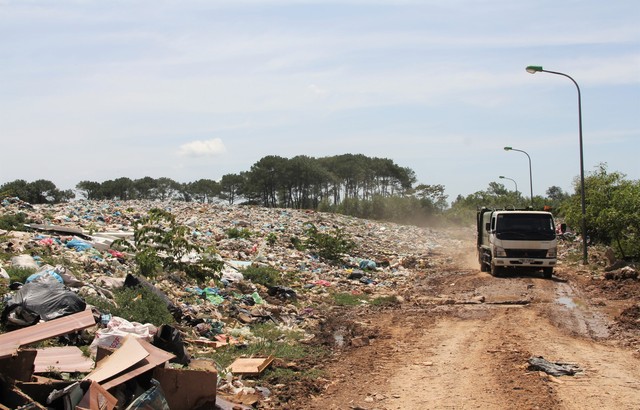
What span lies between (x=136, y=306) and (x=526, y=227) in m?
12.5

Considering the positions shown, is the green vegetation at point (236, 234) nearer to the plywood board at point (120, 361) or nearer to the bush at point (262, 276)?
the bush at point (262, 276)

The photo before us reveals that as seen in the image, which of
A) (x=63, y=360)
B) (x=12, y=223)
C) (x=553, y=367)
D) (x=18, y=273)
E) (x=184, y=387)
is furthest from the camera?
(x=12, y=223)

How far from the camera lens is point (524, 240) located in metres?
17.7

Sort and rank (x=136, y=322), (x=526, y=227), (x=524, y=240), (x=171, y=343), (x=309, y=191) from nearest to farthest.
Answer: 1. (x=171, y=343)
2. (x=136, y=322)
3. (x=524, y=240)
4. (x=526, y=227)
5. (x=309, y=191)

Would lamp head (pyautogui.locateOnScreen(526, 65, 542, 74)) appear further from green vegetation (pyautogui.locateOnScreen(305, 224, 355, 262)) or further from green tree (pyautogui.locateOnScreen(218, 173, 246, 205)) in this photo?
green tree (pyautogui.locateOnScreen(218, 173, 246, 205))

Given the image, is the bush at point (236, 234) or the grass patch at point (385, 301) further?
the bush at point (236, 234)

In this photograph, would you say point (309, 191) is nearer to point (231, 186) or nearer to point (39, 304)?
point (231, 186)

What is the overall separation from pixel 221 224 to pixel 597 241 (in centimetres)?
1648

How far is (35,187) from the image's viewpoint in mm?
52906

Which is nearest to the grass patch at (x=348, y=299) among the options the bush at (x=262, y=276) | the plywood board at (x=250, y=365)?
the bush at (x=262, y=276)

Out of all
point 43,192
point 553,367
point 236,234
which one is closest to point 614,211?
point 236,234

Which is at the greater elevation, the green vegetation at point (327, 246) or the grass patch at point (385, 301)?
the green vegetation at point (327, 246)

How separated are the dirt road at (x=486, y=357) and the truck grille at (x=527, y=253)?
3.13 m

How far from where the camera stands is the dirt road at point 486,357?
652 cm
